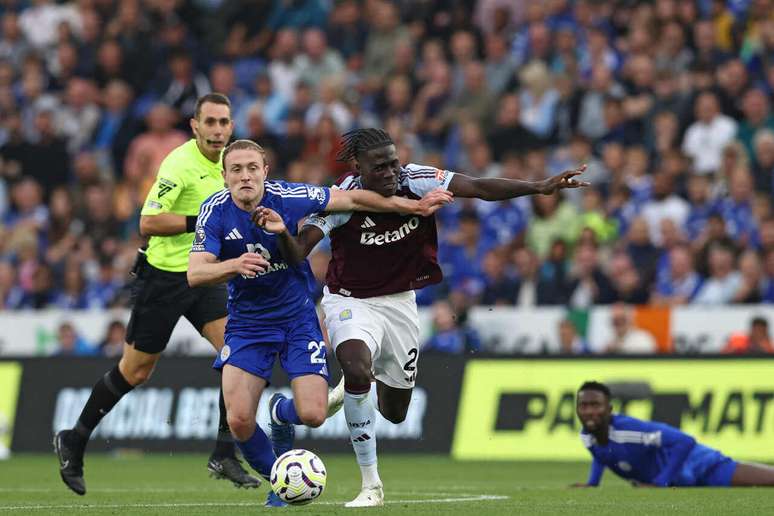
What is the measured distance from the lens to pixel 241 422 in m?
10.1

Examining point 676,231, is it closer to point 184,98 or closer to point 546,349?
point 546,349

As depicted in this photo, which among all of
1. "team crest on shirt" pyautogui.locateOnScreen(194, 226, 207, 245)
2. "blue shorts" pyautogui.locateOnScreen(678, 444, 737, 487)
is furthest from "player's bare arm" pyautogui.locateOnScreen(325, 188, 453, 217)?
"blue shorts" pyautogui.locateOnScreen(678, 444, 737, 487)

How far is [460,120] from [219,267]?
11499mm

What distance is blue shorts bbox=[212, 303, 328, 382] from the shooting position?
10164 millimetres

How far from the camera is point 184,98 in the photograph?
22.3 m

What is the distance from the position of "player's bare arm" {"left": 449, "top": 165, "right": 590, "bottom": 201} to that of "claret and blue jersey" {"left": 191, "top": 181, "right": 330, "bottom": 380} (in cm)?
107

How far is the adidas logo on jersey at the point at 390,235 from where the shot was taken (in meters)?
10.9

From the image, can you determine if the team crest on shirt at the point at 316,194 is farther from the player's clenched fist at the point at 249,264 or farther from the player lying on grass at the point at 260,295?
the player's clenched fist at the point at 249,264

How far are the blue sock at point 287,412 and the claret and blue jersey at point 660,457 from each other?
345 cm

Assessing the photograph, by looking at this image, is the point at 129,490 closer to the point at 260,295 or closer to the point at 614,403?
the point at 260,295

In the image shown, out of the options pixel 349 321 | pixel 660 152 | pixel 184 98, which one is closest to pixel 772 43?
pixel 660 152

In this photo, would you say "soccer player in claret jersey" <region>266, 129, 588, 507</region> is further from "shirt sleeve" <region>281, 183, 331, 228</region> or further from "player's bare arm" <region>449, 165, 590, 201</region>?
"shirt sleeve" <region>281, 183, 331, 228</region>

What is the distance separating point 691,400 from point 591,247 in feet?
8.17

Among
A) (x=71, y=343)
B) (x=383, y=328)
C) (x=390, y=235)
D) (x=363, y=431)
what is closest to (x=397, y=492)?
(x=383, y=328)
